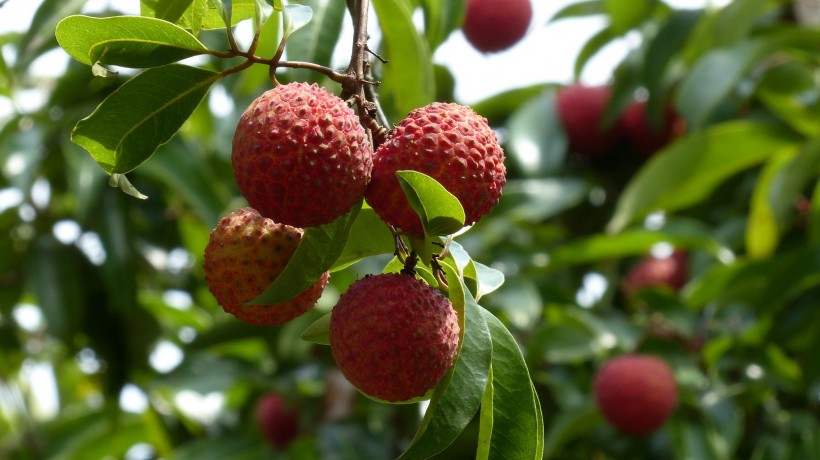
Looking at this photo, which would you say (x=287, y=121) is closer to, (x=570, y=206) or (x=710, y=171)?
(x=710, y=171)

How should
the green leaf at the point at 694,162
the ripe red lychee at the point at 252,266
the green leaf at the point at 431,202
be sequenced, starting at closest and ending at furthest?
1. the green leaf at the point at 431,202
2. the ripe red lychee at the point at 252,266
3. the green leaf at the point at 694,162

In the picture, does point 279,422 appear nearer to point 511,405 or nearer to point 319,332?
point 319,332

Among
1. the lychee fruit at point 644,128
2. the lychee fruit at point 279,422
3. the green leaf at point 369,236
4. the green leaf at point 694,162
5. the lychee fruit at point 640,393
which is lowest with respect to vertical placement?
the lychee fruit at point 279,422

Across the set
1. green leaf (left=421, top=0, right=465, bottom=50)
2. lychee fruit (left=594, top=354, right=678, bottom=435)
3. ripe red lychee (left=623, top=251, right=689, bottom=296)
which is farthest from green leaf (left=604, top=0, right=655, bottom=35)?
green leaf (left=421, top=0, right=465, bottom=50)

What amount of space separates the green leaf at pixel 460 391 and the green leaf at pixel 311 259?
94 mm

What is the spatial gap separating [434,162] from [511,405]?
0.19 meters

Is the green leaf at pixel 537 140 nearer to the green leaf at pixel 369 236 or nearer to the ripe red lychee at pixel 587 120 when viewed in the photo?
the ripe red lychee at pixel 587 120

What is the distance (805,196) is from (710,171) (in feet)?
1.06

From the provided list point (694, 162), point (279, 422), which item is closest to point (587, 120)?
point (694, 162)

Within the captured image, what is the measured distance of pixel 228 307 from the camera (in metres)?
0.88

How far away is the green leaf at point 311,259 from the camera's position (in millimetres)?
Result: 798

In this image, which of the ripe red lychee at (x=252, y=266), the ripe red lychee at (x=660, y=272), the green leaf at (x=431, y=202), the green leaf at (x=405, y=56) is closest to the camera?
the green leaf at (x=431, y=202)

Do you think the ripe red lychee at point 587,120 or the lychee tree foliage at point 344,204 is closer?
the lychee tree foliage at point 344,204

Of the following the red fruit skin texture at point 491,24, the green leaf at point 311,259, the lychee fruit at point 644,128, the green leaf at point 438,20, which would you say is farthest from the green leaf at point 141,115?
the lychee fruit at point 644,128
